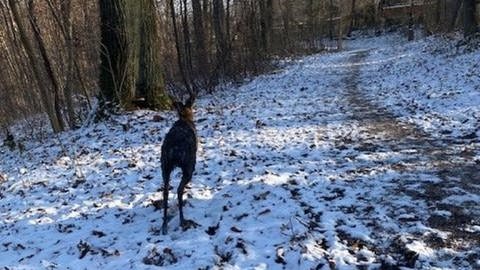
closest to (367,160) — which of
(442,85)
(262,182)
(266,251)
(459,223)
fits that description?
(262,182)

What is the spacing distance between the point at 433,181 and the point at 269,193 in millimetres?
2278

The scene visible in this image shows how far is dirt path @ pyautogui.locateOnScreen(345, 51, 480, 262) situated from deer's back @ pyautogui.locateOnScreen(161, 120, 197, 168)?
2510 millimetres

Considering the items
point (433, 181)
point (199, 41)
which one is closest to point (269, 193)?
point (433, 181)

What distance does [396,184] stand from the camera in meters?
6.97

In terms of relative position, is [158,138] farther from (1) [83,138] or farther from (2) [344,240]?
(2) [344,240]

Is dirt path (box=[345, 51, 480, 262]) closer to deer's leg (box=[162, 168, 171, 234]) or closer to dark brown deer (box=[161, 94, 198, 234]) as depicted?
dark brown deer (box=[161, 94, 198, 234])

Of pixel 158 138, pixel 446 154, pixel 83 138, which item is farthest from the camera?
pixel 83 138

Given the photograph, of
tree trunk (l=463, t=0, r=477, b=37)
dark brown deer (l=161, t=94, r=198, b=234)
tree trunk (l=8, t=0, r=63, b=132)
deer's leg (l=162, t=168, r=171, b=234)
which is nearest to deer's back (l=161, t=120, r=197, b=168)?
dark brown deer (l=161, t=94, r=198, b=234)

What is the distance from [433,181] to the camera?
6.97 m

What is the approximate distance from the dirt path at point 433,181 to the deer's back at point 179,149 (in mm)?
2510

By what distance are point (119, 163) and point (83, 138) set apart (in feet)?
9.75

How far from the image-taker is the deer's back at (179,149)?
6098mm

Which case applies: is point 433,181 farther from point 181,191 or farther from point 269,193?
point 181,191

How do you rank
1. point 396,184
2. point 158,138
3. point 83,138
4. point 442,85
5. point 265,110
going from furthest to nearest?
point 442,85 → point 265,110 → point 83,138 → point 158,138 → point 396,184
